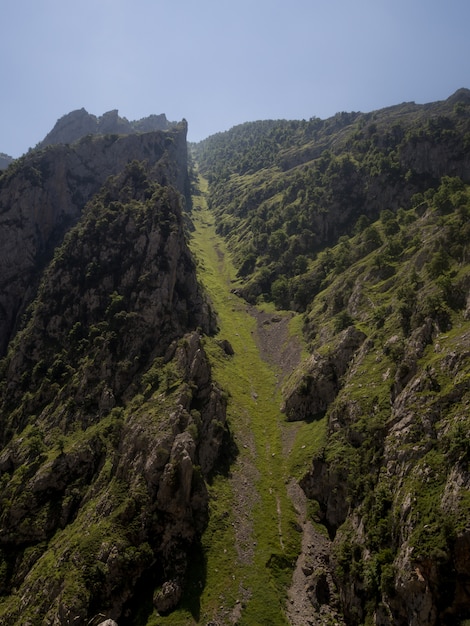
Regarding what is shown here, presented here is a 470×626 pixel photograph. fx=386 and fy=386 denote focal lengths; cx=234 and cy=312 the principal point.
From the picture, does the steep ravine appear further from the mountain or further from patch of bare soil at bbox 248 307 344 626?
the mountain

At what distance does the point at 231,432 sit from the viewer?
83250 millimetres

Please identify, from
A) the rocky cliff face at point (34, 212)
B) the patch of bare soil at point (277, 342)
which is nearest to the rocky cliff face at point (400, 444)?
the patch of bare soil at point (277, 342)

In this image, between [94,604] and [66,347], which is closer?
[94,604]

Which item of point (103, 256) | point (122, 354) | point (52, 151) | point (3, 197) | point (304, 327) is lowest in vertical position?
point (304, 327)

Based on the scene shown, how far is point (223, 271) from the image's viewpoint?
195m

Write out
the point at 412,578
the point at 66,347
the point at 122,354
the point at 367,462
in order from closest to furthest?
the point at 412,578 → the point at 367,462 → the point at 122,354 → the point at 66,347

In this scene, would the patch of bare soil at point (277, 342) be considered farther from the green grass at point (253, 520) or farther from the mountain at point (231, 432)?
the green grass at point (253, 520)

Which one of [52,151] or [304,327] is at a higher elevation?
[52,151]

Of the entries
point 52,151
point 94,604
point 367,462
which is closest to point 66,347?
point 94,604

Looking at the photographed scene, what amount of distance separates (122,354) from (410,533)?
75.1 meters

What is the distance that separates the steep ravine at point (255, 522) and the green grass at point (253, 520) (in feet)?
0.43

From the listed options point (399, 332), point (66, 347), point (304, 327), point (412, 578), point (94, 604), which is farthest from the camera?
point (304, 327)

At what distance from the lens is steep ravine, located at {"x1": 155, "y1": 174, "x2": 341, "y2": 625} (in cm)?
4978

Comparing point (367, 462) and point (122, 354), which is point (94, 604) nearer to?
point (367, 462)
